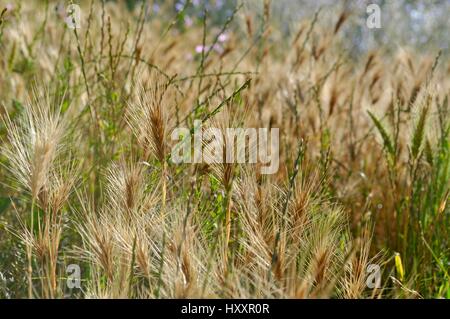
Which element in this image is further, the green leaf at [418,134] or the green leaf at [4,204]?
the green leaf at [4,204]

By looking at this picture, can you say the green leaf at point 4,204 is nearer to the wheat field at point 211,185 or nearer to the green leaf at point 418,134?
the wheat field at point 211,185

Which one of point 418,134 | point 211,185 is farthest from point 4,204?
point 418,134

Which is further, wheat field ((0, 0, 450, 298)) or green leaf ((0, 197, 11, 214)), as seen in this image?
green leaf ((0, 197, 11, 214))

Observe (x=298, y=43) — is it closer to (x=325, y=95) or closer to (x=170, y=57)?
(x=325, y=95)

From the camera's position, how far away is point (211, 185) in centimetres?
170

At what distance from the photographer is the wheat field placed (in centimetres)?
131

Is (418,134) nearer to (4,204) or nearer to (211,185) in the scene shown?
(211,185)

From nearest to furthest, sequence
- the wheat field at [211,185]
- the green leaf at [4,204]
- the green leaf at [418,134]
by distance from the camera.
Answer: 1. the wheat field at [211,185]
2. the green leaf at [418,134]
3. the green leaf at [4,204]

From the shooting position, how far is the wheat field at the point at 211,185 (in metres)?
1.31

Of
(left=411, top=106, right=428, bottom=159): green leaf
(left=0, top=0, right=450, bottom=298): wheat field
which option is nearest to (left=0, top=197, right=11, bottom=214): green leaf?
(left=0, top=0, right=450, bottom=298): wheat field

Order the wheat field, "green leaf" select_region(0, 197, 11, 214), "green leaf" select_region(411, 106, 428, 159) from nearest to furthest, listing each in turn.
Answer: the wheat field → "green leaf" select_region(411, 106, 428, 159) → "green leaf" select_region(0, 197, 11, 214)

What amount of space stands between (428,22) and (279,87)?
12.4ft

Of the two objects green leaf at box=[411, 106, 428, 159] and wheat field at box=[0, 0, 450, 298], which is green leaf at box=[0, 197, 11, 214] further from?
green leaf at box=[411, 106, 428, 159]

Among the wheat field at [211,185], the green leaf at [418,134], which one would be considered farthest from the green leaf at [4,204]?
the green leaf at [418,134]
